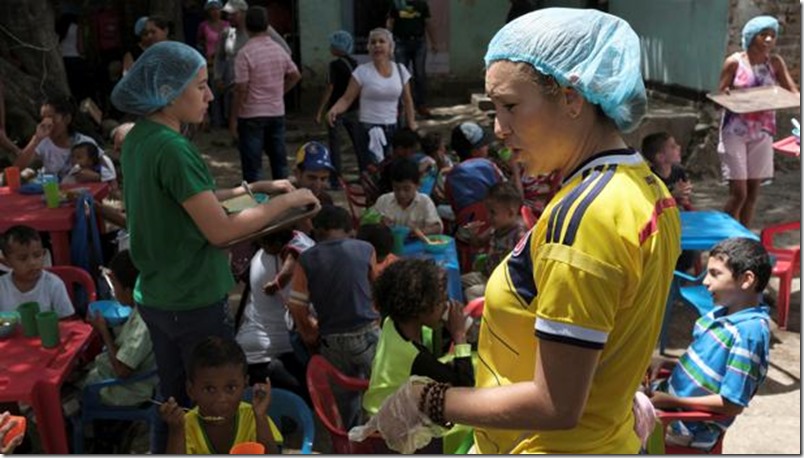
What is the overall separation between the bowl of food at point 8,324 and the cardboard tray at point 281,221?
1.41 m

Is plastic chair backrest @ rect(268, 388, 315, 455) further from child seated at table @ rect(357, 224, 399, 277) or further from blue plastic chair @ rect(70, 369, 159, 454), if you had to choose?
child seated at table @ rect(357, 224, 399, 277)

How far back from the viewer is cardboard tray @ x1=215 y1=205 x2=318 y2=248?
2.86 metres

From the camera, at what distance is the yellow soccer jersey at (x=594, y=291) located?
1494 millimetres

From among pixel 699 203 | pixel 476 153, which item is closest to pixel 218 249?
pixel 476 153

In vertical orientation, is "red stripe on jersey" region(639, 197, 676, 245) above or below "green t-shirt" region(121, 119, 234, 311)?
above

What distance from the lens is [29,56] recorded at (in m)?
10.4

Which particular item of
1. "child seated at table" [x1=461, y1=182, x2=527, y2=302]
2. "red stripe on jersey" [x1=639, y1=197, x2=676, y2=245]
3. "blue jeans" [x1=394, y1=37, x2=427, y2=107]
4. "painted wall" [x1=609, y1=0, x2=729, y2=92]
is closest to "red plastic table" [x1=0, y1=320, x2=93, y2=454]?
"child seated at table" [x1=461, y1=182, x2=527, y2=302]

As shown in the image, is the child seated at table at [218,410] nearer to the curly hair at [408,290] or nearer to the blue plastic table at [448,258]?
the curly hair at [408,290]

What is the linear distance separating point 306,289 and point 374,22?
9157 millimetres

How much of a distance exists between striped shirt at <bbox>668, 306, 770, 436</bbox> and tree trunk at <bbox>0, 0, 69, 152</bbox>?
8327 millimetres

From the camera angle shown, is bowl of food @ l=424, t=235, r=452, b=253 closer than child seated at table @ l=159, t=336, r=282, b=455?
No

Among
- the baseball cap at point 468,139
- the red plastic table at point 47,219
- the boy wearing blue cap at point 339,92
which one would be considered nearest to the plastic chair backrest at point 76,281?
the red plastic table at point 47,219

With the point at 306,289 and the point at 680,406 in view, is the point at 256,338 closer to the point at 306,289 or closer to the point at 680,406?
the point at 306,289

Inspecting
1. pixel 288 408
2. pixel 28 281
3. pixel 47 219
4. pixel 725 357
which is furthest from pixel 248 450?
pixel 47 219
